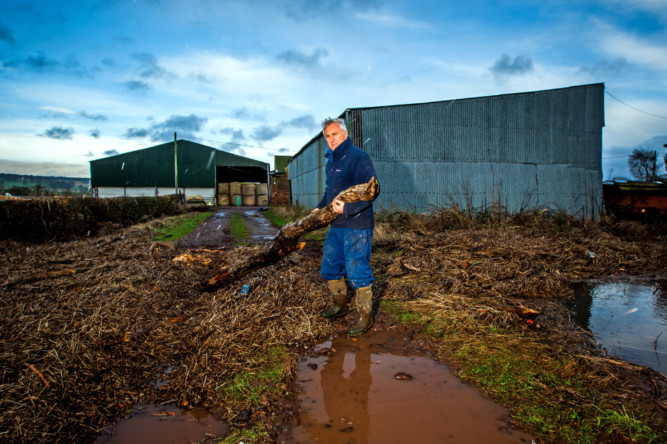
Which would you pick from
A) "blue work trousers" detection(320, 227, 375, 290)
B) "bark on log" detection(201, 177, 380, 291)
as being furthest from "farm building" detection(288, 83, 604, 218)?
"blue work trousers" detection(320, 227, 375, 290)

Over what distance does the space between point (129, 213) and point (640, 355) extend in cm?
1773

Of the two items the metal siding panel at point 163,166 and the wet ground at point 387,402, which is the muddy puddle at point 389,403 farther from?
the metal siding panel at point 163,166

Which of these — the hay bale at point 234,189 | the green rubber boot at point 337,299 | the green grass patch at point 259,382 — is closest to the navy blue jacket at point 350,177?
the green rubber boot at point 337,299

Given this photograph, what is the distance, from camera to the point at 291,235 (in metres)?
4.14

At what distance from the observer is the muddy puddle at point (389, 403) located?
2109 mm

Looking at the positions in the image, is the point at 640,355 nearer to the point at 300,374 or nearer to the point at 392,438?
the point at 392,438

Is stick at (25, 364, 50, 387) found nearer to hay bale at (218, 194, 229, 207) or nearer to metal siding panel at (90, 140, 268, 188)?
hay bale at (218, 194, 229, 207)

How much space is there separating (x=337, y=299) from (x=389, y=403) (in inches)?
65.1


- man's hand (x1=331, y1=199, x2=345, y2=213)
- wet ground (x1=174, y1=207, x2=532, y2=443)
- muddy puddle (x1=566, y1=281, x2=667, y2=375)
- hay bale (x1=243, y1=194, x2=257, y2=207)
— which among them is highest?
hay bale (x1=243, y1=194, x2=257, y2=207)

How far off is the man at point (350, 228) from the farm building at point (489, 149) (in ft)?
27.9

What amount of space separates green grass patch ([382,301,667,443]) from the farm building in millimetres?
8882

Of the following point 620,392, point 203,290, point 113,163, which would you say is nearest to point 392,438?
point 620,392

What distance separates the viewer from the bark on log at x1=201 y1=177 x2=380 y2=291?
3477mm

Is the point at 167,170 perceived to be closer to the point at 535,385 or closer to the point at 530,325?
the point at 530,325
